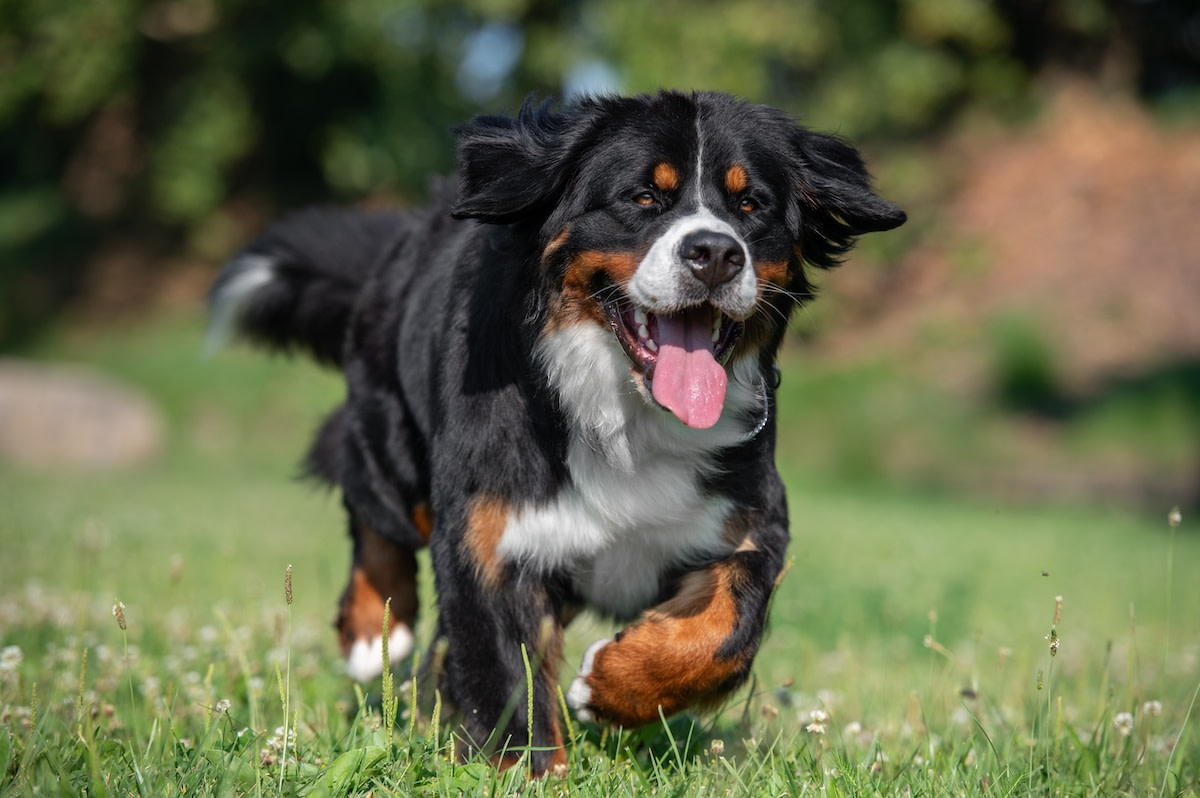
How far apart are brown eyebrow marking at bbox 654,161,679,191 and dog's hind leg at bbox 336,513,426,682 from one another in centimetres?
204

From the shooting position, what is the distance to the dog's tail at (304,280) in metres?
5.61

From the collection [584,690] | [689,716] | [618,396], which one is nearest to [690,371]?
[618,396]

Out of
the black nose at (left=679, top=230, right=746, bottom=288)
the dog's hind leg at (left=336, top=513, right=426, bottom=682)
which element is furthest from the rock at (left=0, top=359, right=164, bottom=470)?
the black nose at (left=679, top=230, right=746, bottom=288)

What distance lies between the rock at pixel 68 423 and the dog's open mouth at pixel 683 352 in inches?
616

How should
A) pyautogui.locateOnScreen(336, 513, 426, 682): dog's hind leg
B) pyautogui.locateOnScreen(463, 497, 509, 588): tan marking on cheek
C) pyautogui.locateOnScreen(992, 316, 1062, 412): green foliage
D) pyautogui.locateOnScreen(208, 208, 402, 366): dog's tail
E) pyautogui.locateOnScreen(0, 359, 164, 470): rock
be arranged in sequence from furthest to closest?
pyautogui.locateOnScreen(992, 316, 1062, 412): green foliage < pyautogui.locateOnScreen(0, 359, 164, 470): rock < pyautogui.locateOnScreen(208, 208, 402, 366): dog's tail < pyautogui.locateOnScreen(336, 513, 426, 682): dog's hind leg < pyautogui.locateOnScreen(463, 497, 509, 588): tan marking on cheek

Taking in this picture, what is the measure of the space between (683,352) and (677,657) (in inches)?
34.5

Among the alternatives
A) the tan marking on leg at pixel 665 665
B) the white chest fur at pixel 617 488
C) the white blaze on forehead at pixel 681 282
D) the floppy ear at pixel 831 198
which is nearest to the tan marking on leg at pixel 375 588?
the white chest fur at pixel 617 488

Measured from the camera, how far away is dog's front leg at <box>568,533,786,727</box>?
10.9 feet

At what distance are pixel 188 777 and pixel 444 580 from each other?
3.47 feet

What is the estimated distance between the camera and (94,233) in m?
25.9

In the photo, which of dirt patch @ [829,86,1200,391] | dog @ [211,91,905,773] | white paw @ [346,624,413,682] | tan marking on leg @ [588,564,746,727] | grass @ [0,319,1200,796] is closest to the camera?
grass @ [0,319,1200,796]

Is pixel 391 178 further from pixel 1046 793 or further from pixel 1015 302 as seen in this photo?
pixel 1046 793

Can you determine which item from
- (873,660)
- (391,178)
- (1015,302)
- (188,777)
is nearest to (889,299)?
(1015,302)

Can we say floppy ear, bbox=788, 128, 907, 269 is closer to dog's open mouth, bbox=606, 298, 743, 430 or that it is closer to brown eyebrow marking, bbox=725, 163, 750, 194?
brown eyebrow marking, bbox=725, 163, 750, 194
